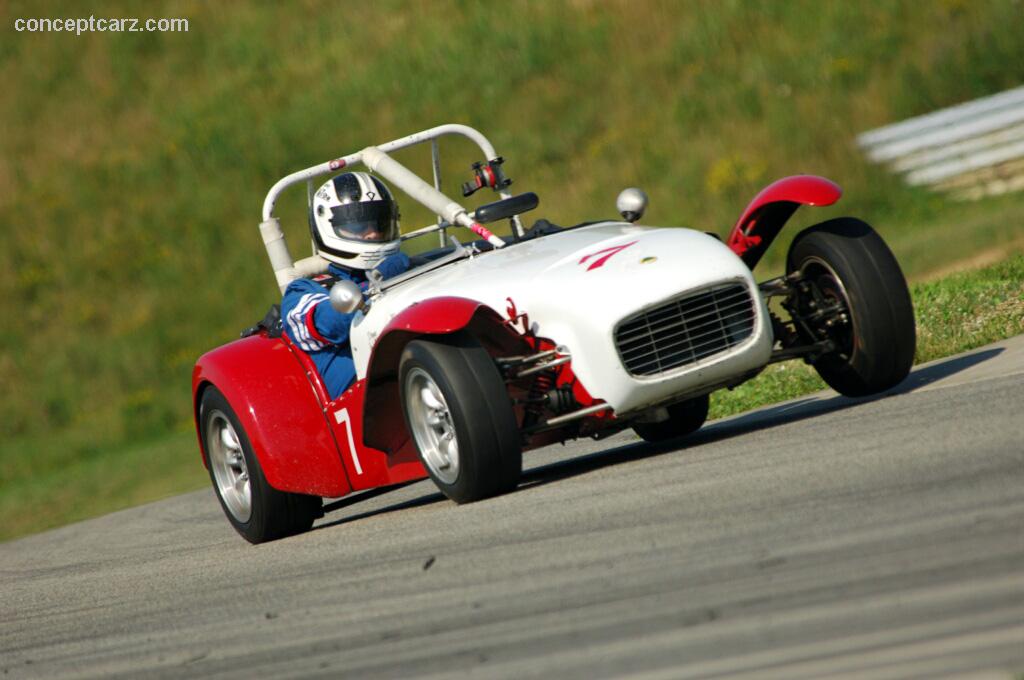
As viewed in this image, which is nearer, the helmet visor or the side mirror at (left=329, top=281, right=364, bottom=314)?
the side mirror at (left=329, top=281, right=364, bottom=314)

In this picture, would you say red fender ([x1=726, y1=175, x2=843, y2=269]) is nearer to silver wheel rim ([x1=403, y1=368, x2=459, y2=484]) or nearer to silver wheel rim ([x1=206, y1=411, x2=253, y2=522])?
silver wheel rim ([x1=403, y1=368, x2=459, y2=484])

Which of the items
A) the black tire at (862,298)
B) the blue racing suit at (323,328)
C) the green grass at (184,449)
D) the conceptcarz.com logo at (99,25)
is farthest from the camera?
the conceptcarz.com logo at (99,25)

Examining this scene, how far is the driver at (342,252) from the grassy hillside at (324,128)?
9029mm

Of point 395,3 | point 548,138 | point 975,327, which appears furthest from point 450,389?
point 395,3

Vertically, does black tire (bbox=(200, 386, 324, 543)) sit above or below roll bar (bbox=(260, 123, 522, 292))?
below

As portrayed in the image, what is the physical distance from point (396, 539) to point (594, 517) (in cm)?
113

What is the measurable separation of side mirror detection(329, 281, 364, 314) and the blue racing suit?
386 millimetres

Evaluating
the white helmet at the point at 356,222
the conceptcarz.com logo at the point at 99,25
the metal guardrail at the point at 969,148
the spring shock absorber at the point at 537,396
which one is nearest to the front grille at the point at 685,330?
the spring shock absorber at the point at 537,396

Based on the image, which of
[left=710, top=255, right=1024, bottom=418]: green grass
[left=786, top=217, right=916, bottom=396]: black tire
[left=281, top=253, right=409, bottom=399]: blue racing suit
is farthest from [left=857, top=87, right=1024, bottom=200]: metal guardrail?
[left=281, top=253, right=409, bottom=399]: blue racing suit

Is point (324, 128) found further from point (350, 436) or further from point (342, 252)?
point (350, 436)

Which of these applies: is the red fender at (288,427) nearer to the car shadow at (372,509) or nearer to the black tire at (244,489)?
the black tire at (244,489)

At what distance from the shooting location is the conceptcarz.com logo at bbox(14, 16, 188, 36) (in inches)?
1271

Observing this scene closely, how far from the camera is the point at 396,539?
21.9 ft

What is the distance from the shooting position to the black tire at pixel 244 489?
8.36 meters
